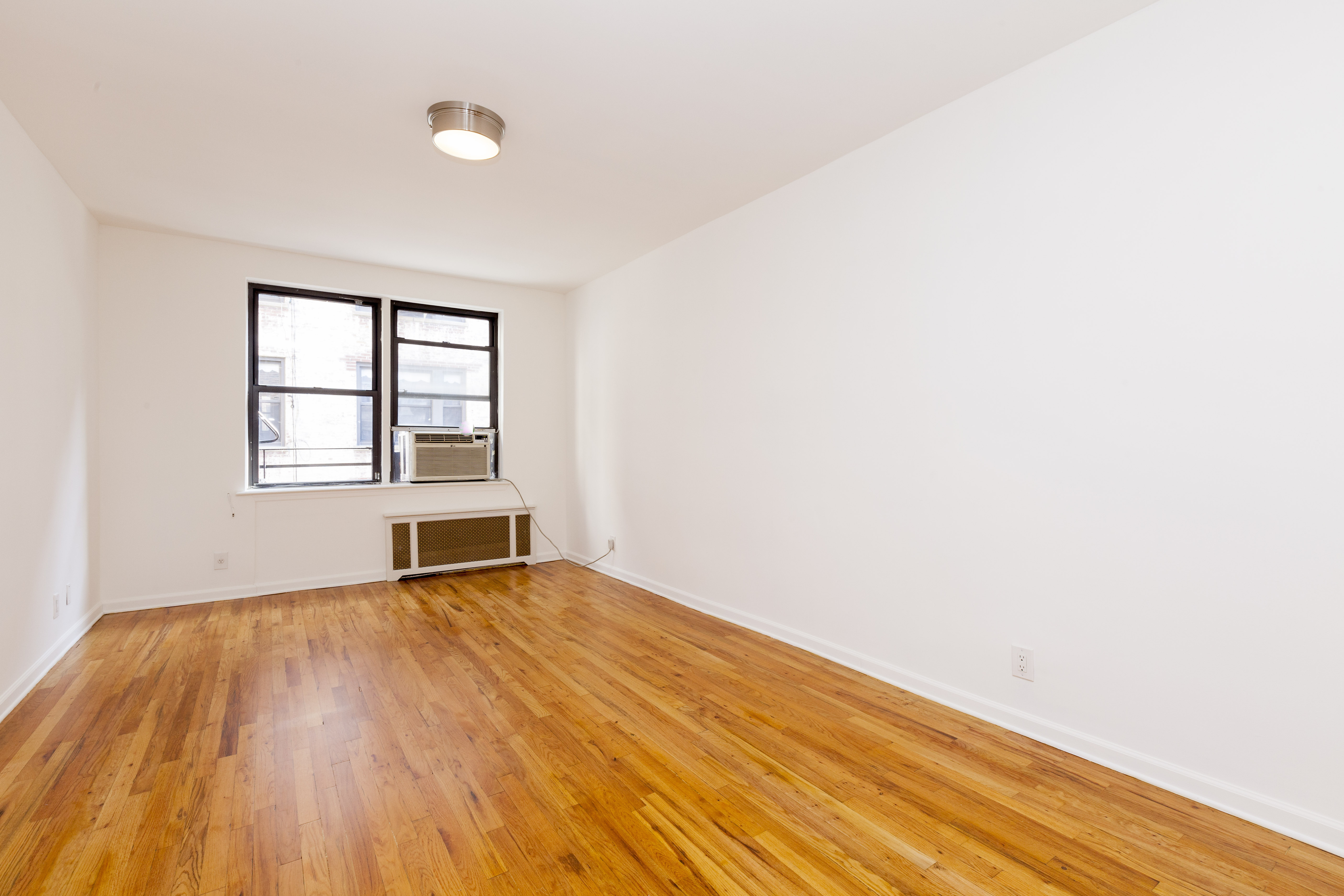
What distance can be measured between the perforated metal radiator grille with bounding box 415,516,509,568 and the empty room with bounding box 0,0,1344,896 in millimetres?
746

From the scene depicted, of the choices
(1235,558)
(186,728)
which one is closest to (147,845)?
(186,728)

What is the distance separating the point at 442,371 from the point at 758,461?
3075 millimetres

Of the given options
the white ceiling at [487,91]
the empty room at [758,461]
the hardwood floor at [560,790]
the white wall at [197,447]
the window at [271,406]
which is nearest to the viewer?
the hardwood floor at [560,790]

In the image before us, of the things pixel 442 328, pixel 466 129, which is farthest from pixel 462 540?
pixel 466 129

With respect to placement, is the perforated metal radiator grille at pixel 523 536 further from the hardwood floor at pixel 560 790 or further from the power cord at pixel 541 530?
the hardwood floor at pixel 560 790

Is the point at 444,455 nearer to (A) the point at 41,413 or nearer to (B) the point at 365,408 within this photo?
(B) the point at 365,408

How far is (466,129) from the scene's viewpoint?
8.09ft

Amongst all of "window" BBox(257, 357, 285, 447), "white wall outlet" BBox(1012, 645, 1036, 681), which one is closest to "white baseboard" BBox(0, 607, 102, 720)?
"window" BBox(257, 357, 285, 447)

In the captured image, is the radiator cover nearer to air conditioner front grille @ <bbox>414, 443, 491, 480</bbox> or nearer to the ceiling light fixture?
air conditioner front grille @ <bbox>414, 443, 491, 480</bbox>

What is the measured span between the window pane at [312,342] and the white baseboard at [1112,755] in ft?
12.4

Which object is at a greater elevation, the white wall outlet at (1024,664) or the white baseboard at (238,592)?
the white wall outlet at (1024,664)

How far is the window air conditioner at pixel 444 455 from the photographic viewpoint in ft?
15.9

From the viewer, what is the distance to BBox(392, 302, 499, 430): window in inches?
195

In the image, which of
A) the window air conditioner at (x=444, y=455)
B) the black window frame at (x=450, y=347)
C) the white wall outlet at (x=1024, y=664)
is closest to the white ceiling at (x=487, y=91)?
the black window frame at (x=450, y=347)
